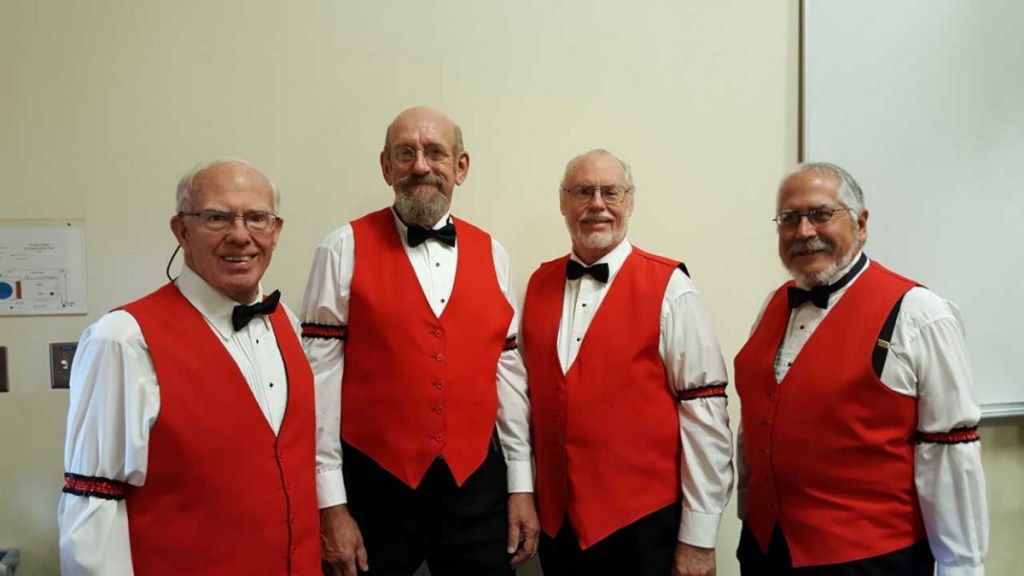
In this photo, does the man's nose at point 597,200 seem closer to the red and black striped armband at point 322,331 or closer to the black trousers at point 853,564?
the red and black striped armband at point 322,331

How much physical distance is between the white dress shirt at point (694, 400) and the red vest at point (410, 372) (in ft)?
0.84

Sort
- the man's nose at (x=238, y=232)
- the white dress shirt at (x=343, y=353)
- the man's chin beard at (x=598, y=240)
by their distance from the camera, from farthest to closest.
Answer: the man's chin beard at (x=598, y=240) → the white dress shirt at (x=343, y=353) → the man's nose at (x=238, y=232)

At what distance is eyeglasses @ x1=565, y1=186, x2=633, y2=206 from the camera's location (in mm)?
1767

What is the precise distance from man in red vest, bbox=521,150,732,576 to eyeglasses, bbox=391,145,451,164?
42 centimetres

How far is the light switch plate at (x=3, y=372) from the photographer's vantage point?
1904mm

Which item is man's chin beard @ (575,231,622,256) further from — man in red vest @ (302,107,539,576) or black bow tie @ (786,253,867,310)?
black bow tie @ (786,253,867,310)

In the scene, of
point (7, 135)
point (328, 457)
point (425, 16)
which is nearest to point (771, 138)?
point (425, 16)

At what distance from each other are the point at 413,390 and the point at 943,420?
1202 mm

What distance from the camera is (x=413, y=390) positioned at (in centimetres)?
155

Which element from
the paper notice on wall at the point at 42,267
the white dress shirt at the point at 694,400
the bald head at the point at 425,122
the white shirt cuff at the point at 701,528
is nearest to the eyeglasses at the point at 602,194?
the white dress shirt at the point at 694,400

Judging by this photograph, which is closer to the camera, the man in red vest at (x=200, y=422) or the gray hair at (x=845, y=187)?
the man in red vest at (x=200, y=422)

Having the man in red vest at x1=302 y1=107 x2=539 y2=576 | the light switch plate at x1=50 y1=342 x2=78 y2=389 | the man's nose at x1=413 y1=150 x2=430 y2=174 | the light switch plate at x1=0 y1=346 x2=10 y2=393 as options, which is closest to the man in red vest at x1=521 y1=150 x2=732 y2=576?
the man in red vest at x1=302 y1=107 x2=539 y2=576

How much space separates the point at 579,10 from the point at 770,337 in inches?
49.9

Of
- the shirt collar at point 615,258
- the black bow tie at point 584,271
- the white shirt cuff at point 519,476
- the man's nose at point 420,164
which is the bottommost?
the white shirt cuff at point 519,476
